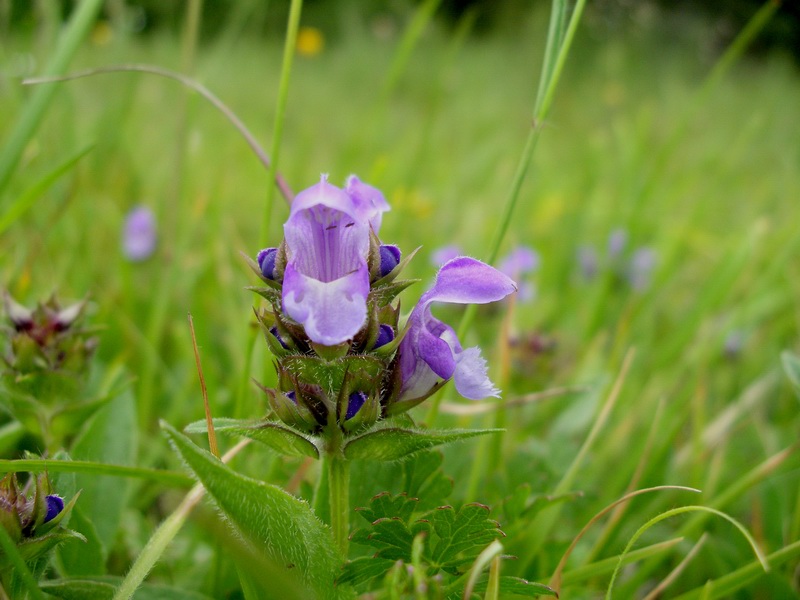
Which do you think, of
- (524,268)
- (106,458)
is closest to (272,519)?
(106,458)

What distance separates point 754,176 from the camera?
5.72 metres

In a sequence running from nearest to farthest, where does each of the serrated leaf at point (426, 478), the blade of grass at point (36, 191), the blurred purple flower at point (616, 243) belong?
the serrated leaf at point (426, 478) → the blade of grass at point (36, 191) → the blurred purple flower at point (616, 243)

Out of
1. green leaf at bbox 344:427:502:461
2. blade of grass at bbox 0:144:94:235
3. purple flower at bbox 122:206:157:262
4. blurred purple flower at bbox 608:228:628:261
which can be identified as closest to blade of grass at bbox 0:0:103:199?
blade of grass at bbox 0:144:94:235

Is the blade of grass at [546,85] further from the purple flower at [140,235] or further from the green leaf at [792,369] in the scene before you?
the purple flower at [140,235]

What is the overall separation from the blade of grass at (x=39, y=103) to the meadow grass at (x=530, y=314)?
10cm

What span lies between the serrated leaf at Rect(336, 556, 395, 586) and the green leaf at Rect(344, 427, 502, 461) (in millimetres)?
101

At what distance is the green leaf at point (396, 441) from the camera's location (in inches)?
27.5

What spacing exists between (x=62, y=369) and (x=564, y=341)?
1.49 m

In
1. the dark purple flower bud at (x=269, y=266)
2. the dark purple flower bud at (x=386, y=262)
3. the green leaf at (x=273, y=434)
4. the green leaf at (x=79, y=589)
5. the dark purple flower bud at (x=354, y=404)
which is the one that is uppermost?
the dark purple flower bud at (x=386, y=262)

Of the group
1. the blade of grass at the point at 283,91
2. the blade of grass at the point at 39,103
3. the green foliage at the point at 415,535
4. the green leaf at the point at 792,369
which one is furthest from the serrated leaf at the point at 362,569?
the blade of grass at the point at 39,103

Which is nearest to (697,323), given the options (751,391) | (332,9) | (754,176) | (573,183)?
(751,391)

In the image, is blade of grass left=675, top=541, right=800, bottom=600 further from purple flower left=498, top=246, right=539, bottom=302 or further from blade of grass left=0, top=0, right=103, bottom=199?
purple flower left=498, top=246, right=539, bottom=302

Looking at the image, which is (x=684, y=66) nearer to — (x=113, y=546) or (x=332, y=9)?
(x=332, y=9)

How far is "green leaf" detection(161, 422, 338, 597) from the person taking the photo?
0.62 m
